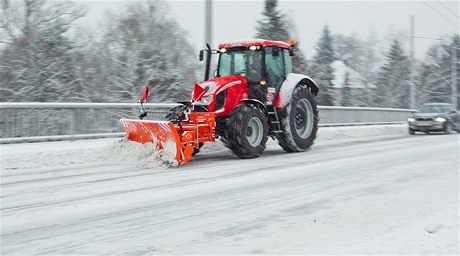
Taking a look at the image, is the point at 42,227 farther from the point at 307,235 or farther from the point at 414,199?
the point at 414,199

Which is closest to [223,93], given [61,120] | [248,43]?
[248,43]

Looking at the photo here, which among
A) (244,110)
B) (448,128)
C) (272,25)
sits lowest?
(448,128)

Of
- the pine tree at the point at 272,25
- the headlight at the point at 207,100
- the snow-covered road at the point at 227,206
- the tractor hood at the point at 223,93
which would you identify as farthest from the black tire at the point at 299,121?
the pine tree at the point at 272,25

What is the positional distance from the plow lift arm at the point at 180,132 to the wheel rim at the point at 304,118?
3113mm

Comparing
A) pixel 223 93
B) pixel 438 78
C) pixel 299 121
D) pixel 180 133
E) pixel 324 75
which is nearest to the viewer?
pixel 180 133

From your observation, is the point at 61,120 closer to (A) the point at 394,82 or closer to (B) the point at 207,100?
(B) the point at 207,100

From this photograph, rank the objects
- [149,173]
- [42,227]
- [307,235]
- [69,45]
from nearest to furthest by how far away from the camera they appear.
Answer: [307,235] < [42,227] < [149,173] < [69,45]

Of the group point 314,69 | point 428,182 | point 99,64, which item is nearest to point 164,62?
point 99,64

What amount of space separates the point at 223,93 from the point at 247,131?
95 cm

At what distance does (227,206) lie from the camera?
559 centimetres

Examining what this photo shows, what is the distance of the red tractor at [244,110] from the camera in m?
9.35

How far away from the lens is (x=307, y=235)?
4387mm

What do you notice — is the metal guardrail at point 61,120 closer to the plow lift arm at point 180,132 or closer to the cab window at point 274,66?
the plow lift arm at point 180,132

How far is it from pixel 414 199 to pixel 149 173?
13.8 feet
